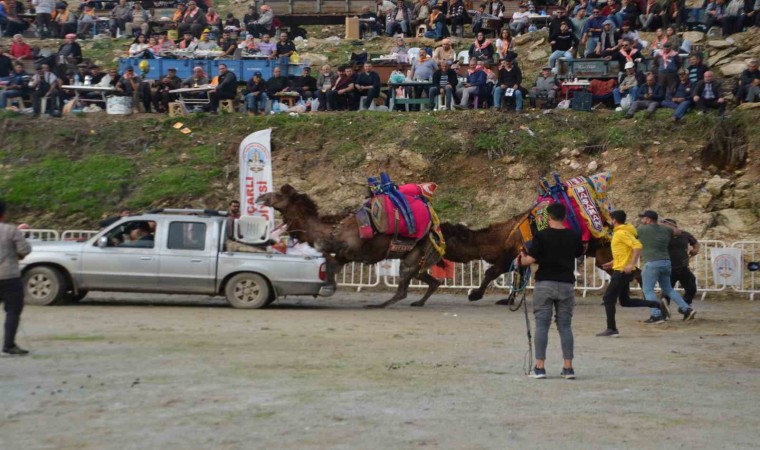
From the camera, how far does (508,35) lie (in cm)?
3050

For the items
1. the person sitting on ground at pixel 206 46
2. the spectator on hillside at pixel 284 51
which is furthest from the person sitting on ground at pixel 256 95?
the person sitting on ground at pixel 206 46

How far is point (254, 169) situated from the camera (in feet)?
77.6

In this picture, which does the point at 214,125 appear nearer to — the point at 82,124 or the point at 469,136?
the point at 82,124

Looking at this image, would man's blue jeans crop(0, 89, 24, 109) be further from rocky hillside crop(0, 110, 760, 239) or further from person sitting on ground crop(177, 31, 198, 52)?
person sitting on ground crop(177, 31, 198, 52)

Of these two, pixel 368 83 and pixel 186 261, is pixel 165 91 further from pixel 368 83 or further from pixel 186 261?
pixel 186 261

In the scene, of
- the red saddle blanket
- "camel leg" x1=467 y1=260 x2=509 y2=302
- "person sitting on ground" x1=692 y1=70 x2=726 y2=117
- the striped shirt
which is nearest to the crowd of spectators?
"person sitting on ground" x1=692 y1=70 x2=726 y2=117

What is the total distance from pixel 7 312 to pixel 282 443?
5.44m

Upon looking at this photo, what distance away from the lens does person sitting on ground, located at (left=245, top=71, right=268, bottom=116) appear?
29672mm

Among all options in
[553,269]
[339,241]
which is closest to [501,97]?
[339,241]

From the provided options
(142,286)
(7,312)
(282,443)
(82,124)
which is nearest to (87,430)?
(282,443)

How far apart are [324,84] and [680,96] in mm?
9273

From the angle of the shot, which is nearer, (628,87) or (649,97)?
(649,97)

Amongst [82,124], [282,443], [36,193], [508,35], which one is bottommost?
[282,443]

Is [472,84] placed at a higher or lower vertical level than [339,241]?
higher
